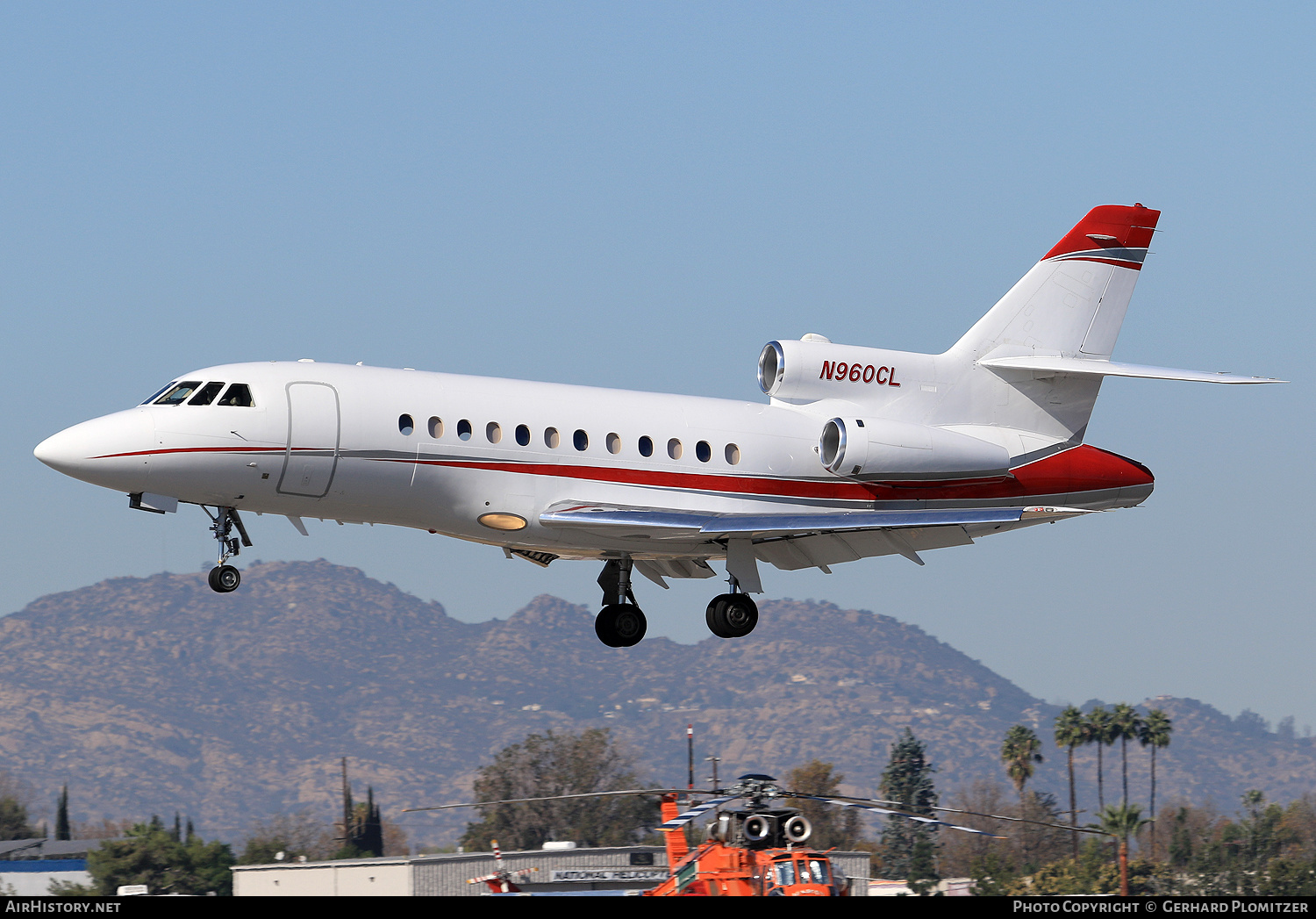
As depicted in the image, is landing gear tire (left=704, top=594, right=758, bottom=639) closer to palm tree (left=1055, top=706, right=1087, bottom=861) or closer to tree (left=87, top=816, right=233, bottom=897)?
tree (left=87, top=816, right=233, bottom=897)

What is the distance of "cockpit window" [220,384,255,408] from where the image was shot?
24.6 metres

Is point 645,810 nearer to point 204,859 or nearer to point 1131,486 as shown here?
point 204,859

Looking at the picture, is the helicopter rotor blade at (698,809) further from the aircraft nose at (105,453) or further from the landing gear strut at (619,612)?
the aircraft nose at (105,453)

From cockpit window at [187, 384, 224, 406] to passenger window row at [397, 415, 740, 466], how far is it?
2.71 m

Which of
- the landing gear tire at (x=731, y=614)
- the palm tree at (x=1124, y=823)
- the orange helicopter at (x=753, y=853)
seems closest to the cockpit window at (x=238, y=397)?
the orange helicopter at (x=753, y=853)

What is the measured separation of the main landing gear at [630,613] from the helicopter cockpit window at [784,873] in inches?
196

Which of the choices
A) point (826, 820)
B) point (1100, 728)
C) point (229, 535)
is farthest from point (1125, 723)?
point (229, 535)

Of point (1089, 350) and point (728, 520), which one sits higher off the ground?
point (1089, 350)

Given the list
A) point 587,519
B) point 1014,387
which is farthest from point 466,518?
point 1014,387

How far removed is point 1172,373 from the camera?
94.5 feet

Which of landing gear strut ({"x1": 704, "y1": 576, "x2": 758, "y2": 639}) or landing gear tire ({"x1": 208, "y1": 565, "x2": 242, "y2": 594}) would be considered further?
landing gear strut ({"x1": 704, "y1": 576, "x2": 758, "y2": 639})

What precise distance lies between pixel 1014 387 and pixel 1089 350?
71.0 inches

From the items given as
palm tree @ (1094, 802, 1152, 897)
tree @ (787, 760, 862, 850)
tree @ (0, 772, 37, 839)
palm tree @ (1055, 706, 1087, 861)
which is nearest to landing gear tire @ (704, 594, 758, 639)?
tree @ (787, 760, 862, 850)
